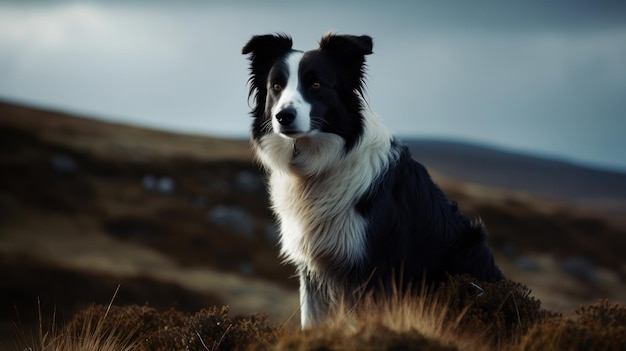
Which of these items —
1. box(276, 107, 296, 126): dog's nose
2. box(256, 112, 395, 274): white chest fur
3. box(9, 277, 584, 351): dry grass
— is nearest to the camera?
box(9, 277, 584, 351): dry grass

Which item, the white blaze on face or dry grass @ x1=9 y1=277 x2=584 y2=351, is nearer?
dry grass @ x1=9 y1=277 x2=584 y2=351

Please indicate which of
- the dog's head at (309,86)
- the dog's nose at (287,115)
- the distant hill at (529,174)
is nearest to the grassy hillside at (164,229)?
the dog's head at (309,86)

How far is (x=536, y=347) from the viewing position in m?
4.76

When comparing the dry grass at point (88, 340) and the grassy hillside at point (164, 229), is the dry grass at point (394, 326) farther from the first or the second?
the grassy hillside at point (164, 229)

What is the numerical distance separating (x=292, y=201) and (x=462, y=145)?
329 ft

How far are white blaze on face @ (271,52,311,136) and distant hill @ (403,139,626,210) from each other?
73809mm

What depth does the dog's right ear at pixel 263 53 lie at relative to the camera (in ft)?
22.0

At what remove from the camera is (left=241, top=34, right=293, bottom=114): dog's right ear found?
6719 mm

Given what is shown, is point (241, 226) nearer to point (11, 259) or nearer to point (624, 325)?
point (11, 259)

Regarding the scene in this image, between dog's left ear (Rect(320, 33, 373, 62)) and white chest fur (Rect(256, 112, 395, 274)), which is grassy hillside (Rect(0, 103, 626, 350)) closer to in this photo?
white chest fur (Rect(256, 112, 395, 274))

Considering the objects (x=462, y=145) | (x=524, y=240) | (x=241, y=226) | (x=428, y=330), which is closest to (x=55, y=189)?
(x=241, y=226)

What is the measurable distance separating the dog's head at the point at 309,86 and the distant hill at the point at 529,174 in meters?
73.3

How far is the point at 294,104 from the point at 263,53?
1187 millimetres

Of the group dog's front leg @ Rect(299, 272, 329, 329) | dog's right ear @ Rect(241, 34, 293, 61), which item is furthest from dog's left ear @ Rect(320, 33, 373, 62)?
dog's front leg @ Rect(299, 272, 329, 329)
